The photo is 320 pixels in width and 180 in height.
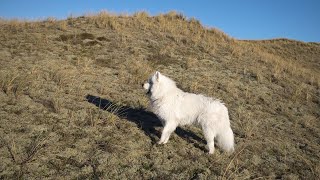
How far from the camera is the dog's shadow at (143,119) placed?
852 cm

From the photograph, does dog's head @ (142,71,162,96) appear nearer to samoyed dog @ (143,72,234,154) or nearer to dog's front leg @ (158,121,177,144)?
samoyed dog @ (143,72,234,154)

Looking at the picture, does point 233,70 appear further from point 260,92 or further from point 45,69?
point 45,69

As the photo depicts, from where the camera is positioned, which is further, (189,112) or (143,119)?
(143,119)

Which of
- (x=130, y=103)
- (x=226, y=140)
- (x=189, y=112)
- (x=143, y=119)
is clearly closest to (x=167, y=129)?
(x=189, y=112)

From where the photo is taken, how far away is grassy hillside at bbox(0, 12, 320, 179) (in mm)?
6773

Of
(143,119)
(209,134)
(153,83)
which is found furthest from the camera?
(143,119)

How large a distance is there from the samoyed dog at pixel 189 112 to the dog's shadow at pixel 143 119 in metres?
0.71

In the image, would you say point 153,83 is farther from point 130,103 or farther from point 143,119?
point 130,103

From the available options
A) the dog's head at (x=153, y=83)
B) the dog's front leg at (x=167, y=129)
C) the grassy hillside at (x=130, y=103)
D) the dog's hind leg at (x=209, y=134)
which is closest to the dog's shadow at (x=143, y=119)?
the grassy hillside at (x=130, y=103)

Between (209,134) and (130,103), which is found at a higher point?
(209,134)

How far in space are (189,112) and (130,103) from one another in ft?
10.6

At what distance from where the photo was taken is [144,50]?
16.6m

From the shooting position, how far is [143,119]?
30.9 ft

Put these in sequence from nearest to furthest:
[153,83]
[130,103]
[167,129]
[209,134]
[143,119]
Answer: [209,134], [167,129], [153,83], [143,119], [130,103]
